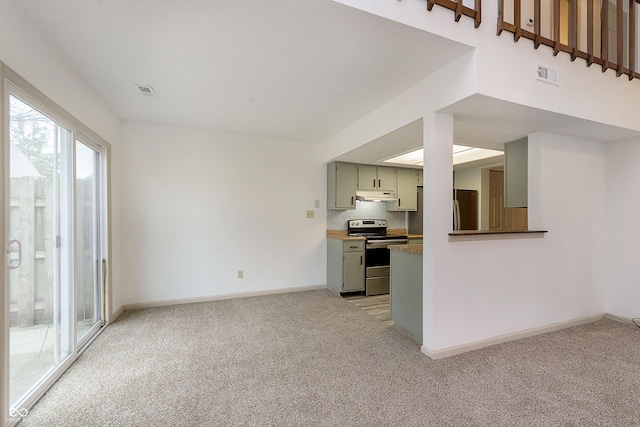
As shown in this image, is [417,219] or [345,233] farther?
[417,219]

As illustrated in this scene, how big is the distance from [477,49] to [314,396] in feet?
8.99

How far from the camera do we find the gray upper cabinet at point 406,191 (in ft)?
15.7


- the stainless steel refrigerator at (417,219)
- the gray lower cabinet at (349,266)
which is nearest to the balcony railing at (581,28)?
the stainless steel refrigerator at (417,219)

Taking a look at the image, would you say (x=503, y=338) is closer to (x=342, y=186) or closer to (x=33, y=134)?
(x=342, y=186)

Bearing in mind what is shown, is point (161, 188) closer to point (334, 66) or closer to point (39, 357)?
point (39, 357)

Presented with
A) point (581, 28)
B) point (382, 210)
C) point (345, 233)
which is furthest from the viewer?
point (382, 210)

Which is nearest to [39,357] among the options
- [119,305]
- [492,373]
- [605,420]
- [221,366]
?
[221,366]

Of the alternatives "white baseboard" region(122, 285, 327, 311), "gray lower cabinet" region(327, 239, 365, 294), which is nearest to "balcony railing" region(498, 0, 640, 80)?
"gray lower cabinet" region(327, 239, 365, 294)

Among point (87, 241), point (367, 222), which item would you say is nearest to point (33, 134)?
point (87, 241)

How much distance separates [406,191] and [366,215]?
0.84m

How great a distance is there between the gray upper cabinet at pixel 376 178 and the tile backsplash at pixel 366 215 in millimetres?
419

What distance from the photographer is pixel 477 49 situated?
1.98 meters

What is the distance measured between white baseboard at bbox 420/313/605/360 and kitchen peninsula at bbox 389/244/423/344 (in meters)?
0.24

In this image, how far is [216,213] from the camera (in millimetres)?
3959
